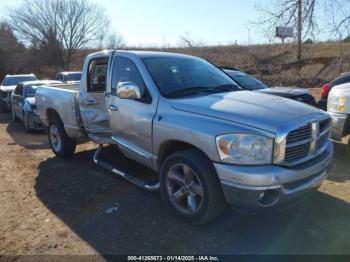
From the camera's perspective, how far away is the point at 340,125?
6.22m

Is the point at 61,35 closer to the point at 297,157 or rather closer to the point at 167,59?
the point at 167,59

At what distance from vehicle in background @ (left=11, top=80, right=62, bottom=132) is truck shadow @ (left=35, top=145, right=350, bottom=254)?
20.9 ft

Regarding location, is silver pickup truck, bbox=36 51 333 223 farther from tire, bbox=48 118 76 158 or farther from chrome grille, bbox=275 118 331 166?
tire, bbox=48 118 76 158

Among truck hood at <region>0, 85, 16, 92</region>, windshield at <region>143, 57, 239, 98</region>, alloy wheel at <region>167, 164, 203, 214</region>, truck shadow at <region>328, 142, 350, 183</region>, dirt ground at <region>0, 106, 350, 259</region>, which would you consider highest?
windshield at <region>143, 57, 239, 98</region>

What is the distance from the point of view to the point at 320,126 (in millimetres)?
4246

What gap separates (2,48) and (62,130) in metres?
36.0

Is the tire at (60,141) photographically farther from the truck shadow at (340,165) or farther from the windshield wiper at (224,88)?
the truck shadow at (340,165)

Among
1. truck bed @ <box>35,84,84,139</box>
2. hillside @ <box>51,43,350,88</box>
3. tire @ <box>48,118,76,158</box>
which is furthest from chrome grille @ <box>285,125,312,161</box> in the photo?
hillside @ <box>51,43,350,88</box>

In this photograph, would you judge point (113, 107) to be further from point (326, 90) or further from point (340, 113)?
point (326, 90)

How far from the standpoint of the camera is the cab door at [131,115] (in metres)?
4.71

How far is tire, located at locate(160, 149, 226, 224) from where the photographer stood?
392 cm

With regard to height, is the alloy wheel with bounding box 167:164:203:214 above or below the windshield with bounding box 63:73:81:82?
below

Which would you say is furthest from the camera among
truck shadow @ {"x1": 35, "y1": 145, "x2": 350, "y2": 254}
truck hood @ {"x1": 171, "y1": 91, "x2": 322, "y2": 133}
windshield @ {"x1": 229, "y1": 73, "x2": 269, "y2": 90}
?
windshield @ {"x1": 229, "y1": 73, "x2": 269, "y2": 90}

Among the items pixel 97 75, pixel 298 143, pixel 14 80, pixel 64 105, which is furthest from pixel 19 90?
pixel 298 143
